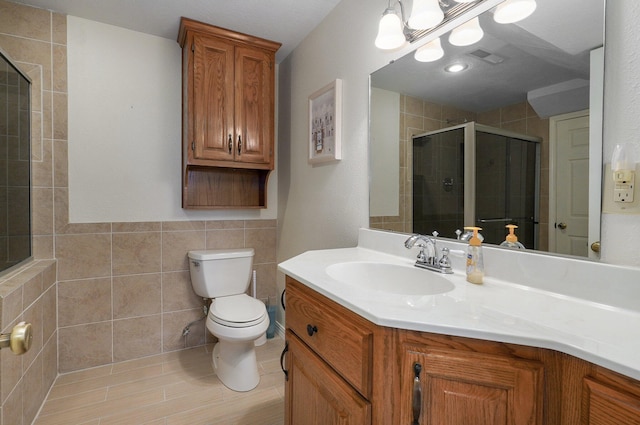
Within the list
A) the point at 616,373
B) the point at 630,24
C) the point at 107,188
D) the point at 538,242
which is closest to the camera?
the point at 616,373

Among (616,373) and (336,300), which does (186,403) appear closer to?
(336,300)

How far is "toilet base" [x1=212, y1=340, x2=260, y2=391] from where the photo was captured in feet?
6.14

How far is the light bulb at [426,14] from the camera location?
3.90 feet

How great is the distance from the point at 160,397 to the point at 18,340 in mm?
1469

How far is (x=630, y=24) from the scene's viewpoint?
2.62ft

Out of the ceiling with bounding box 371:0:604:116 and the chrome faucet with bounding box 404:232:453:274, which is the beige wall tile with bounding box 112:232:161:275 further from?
the ceiling with bounding box 371:0:604:116

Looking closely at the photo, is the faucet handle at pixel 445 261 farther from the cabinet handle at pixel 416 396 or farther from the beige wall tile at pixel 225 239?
the beige wall tile at pixel 225 239

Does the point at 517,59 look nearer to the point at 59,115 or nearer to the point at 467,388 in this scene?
the point at 467,388

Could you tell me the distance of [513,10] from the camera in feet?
3.40

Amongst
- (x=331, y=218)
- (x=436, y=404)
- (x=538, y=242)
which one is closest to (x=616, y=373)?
(x=436, y=404)

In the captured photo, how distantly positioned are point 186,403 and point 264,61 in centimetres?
221

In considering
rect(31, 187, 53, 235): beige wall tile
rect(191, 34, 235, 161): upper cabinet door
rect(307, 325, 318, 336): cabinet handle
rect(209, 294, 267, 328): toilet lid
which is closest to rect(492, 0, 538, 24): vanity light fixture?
rect(307, 325, 318, 336): cabinet handle

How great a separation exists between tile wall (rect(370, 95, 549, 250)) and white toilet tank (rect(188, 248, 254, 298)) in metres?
1.11

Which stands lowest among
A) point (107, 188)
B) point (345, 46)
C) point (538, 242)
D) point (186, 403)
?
point (186, 403)
